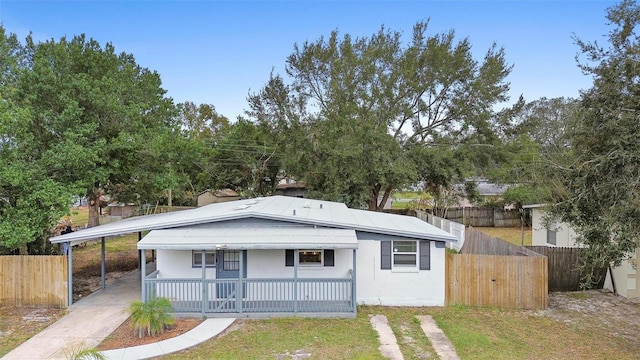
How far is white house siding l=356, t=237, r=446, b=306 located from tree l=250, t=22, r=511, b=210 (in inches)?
530

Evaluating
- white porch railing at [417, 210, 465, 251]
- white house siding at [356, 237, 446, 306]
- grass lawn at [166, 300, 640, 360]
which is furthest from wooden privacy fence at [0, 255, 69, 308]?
white porch railing at [417, 210, 465, 251]

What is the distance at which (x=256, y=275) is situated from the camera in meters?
12.8

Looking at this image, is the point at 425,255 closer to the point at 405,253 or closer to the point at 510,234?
the point at 405,253

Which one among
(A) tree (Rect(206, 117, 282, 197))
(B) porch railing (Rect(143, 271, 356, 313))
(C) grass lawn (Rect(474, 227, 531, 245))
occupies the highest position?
(A) tree (Rect(206, 117, 282, 197))

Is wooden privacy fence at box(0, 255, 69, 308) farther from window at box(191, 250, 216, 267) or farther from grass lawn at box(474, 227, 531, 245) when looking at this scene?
grass lawn at box(474, 227, 531, 245)

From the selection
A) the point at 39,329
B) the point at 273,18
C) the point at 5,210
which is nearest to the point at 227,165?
the point at 273,18

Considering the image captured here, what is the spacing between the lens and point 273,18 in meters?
20.9

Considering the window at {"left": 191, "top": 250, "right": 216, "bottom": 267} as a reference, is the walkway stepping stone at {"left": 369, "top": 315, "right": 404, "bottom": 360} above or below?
below

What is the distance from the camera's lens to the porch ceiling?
11.4 meters

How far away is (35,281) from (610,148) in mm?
16000

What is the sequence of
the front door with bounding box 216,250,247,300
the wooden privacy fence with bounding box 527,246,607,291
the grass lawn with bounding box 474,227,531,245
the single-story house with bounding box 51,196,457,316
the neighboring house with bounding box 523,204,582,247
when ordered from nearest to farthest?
the single-story house with bounding box 51,196,457,316
the front door with bounding box 216,250,247,300
the wooden privacy fence with bounding box 527,246,607,291
the neighboring house with bounding box 523,204,582,247
the grass lawn with bounding box 474,227,531,245

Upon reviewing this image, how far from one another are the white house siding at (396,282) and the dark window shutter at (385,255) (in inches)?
3.9

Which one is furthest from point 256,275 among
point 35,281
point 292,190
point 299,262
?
point 292,190

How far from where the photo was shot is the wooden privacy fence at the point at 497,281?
41.1 feet
